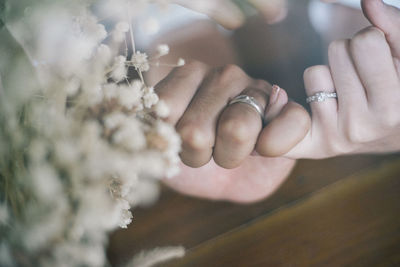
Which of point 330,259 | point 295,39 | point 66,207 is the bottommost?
point 330,259

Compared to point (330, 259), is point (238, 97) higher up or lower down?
higher up

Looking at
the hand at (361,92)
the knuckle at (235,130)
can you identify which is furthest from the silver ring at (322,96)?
the knuckle at (235,130)

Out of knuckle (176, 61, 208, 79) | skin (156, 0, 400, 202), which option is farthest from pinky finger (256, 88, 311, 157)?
knuckle (176, 61, 208, 79)

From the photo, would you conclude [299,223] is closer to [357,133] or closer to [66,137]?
[357,133]

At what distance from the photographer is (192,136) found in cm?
31

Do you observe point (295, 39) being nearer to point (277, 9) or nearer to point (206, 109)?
point (277, 9)

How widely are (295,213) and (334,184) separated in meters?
0.07

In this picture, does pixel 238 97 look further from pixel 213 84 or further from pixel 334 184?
pixel 334 184

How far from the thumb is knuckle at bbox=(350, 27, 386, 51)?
0.04ft

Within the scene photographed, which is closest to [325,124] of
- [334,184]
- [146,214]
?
[334,184]

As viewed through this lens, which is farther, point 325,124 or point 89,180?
point 325,124

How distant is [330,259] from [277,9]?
333 millimetres

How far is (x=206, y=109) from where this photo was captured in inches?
13.1

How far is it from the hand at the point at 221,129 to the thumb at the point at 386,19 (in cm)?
13
